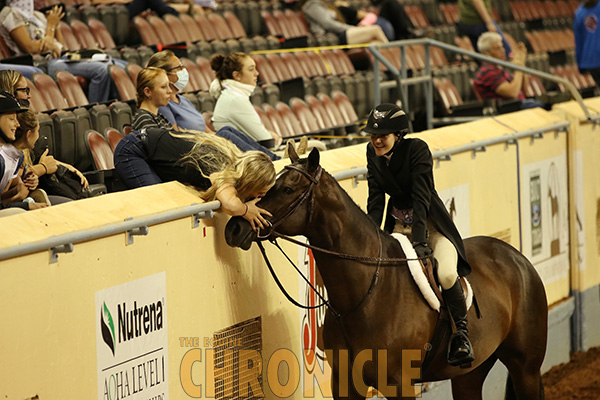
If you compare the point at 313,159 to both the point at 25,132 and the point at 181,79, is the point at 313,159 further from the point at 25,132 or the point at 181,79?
the point at 181,79

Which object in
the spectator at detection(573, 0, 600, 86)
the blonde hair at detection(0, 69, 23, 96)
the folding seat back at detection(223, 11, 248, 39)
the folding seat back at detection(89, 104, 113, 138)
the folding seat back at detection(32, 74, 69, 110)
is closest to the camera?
the blonde hair at detection(0, 69, 23, 96)

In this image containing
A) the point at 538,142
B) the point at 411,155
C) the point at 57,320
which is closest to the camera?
the point at 57,320

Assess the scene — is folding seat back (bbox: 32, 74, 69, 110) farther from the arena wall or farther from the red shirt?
the red shirt

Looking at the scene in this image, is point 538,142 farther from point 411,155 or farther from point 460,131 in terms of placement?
point 411,155

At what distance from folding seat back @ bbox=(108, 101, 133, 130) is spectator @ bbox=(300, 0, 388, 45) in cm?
595

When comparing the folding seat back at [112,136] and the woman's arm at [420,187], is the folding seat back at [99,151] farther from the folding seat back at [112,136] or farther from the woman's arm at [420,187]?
the woman's arm at [420,187]

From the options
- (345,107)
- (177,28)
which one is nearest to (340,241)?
(345,107)

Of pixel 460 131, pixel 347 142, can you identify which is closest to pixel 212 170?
pixel 460 131

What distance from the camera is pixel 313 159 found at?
4.69m

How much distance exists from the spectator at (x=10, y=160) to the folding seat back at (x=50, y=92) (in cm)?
288

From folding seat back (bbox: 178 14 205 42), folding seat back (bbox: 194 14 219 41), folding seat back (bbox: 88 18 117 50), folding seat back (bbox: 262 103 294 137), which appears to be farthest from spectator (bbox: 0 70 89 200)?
folding seat back (bbox: 194 14 219 41)

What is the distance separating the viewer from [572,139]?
30.9ft

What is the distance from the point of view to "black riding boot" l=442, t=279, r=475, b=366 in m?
5.36

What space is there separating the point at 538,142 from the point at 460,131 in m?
1.27
